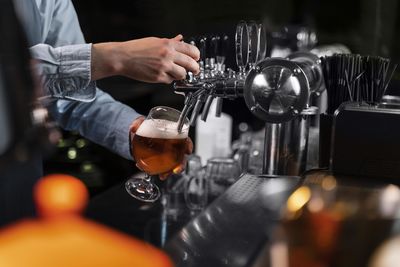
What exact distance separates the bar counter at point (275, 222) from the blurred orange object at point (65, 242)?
0.15ft

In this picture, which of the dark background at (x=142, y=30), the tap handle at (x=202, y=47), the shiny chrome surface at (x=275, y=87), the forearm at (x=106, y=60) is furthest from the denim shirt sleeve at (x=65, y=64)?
the dark background at (x=142, y=30)

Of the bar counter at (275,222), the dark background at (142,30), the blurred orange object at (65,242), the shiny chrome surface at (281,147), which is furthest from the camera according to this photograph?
the dark background at (142,30)

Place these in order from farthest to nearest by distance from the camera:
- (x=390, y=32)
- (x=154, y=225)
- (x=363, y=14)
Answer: (x=363, y=14), (x=390, y=32), (x=154, y=225)

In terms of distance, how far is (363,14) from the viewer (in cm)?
616

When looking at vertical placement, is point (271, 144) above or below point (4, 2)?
below

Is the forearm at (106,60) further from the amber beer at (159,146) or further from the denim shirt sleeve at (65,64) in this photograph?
the amber beer at (159,146)

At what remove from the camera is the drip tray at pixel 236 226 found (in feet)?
4.65

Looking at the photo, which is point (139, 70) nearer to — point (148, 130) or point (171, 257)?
point (148, 130)

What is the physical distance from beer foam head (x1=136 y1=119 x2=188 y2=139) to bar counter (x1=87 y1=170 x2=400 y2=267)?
269 mm

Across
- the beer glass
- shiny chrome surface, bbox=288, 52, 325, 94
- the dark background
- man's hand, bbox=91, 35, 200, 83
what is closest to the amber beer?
the beer glass

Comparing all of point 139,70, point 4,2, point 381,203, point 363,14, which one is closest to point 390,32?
point 363,14

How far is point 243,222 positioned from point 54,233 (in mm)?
495

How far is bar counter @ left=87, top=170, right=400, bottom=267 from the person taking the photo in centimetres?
96

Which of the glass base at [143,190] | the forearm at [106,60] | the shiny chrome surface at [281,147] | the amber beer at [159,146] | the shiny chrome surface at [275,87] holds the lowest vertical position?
the glass base at [143,190]
